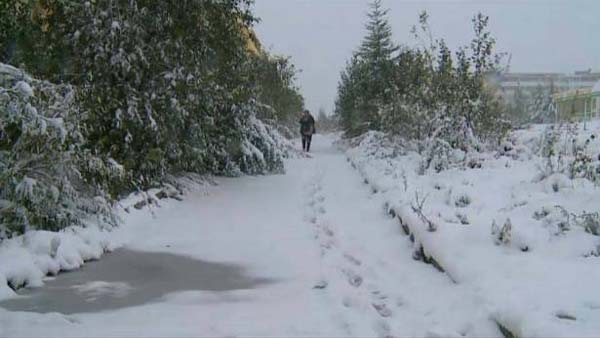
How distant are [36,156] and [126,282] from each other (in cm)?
154

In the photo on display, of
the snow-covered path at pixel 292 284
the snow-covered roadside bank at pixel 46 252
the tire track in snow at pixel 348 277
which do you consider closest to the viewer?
the snow-covered path at pixel 292 284

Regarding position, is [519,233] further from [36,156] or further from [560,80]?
[560,80]

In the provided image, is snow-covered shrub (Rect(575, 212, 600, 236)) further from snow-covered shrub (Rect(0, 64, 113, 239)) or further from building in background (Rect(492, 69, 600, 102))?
building in background (Rect(492, 69, 600, 102))

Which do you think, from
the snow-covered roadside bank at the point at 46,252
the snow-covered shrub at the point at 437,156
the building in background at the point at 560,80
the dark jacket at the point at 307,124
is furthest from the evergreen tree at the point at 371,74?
the building in background at the point at 560,80

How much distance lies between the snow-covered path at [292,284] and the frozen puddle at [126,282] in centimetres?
13

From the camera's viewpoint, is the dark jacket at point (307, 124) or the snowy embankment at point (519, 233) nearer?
the snowy embankment at point (519, 233)

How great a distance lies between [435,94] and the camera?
1314 centimetres

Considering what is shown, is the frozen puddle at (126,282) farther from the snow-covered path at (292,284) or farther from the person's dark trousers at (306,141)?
the person's dark trousers at (306,141)

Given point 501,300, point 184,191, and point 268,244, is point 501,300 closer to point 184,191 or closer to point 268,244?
point 268,244

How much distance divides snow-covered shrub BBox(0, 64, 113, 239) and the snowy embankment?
11.4 feet

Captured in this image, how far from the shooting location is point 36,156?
235 inches

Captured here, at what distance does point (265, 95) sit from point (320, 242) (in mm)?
14277

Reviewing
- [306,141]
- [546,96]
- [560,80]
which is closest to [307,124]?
[306,141]

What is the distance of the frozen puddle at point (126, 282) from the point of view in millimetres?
4762
